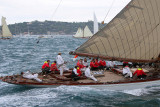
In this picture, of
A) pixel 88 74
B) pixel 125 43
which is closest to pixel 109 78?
pixel 88 74

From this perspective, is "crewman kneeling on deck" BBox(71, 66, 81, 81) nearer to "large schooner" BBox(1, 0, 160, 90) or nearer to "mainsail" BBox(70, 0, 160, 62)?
"large schooner" BBox(1, 0, 160, 90)

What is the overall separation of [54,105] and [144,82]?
24.5ft

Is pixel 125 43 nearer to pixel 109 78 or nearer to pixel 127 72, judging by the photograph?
pixel 127 72

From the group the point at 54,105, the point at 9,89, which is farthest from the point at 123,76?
the point at 9,89

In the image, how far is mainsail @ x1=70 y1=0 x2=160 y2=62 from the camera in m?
17.0

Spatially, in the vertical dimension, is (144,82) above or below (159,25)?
below

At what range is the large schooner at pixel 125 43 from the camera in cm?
1695

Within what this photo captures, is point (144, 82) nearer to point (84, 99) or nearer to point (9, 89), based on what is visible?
point (84, 99)

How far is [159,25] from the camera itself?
17797mm

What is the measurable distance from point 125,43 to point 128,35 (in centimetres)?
65

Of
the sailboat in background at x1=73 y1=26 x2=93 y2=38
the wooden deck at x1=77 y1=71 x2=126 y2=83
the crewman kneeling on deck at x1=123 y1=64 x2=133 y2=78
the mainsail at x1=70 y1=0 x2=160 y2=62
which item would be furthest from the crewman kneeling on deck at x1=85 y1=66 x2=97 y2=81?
the sailboat in background at x1=73 y1=26 x2=93 y2=38

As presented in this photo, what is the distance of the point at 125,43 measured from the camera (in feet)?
57.2

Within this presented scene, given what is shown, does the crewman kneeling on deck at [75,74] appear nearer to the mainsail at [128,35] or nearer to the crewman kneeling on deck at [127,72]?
the mainsail at [128,35]

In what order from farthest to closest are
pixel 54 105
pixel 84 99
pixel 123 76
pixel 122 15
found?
pixel 123 76, pixel 122 15, pixel 84 99, pixel 54 105
